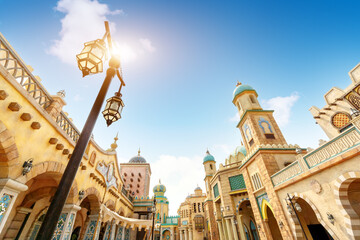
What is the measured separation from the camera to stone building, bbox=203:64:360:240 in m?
6.92

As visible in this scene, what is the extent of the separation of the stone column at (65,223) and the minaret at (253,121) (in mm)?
13017

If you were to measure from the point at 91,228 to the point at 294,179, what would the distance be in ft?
40.1

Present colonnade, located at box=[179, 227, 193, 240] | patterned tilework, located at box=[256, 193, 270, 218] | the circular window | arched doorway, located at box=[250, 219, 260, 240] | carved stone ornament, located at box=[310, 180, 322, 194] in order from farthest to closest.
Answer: colonnade, located at box=[179, 227, 193, 240] → arched doorway, located at box=[250, 219, 260, 240] → the circular window → patterned tilework, located at box=[256, 193, 270, 218] → carved stone ornament, located at box=[310, 180, 322, 194]

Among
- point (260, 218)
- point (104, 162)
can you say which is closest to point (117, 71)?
point (104, 162)

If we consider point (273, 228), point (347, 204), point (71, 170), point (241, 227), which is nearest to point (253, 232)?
point (241, 227)

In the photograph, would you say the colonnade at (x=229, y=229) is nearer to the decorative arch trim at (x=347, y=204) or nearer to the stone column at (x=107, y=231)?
the stone column at (x=107, y=231)

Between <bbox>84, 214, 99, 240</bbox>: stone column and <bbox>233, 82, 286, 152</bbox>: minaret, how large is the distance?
12841 mm

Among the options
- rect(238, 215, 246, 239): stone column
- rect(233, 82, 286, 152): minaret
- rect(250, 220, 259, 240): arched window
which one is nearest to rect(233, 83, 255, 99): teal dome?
rect(233, 82, 286, 152): minaret

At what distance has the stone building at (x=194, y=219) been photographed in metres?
30.9

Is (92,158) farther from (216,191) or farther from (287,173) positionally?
(216,191)

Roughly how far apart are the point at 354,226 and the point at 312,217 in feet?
14.8

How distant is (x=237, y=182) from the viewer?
18594 millimetres

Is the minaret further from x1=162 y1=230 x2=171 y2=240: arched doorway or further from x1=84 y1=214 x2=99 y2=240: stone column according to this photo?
x1=162 y1=230 x2=171 y2=240: arched doorway

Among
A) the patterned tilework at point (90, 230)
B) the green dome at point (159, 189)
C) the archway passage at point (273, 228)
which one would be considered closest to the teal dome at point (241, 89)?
the archway passage at point (273, 228)
